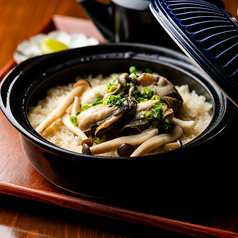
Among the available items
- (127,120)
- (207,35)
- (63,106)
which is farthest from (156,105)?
(63,106)

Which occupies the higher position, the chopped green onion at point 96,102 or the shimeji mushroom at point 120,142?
the chopped green onion at point 96,102

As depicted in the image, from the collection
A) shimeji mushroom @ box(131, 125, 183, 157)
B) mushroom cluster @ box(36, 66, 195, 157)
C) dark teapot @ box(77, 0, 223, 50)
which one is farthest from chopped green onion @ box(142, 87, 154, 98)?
dark teapot @ box(77, 0, 223, 50)

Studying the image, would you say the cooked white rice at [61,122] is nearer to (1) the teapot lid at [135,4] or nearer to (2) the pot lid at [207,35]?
(2) the pot lid at [207,35]

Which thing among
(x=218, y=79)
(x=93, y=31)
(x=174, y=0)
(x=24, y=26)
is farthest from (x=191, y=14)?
(x=24, y=26)

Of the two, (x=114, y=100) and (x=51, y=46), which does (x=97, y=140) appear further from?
(x=51, y=46)

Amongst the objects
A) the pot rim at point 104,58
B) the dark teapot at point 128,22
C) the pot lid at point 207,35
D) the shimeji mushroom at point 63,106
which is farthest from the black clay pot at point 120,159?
the dark teapot at point 128,22

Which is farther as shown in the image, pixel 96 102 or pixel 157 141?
pixel 96 102
